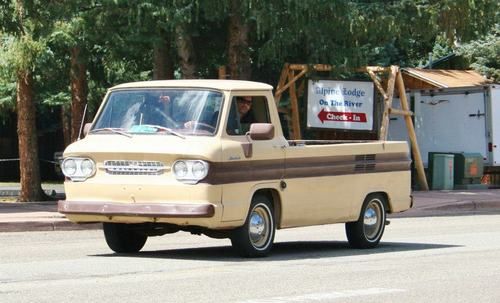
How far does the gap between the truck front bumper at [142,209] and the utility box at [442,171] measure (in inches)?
691

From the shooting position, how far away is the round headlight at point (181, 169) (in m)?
12.1

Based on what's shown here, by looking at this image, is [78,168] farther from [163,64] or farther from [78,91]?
[78,91]

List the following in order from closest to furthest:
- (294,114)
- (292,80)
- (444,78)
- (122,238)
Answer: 1. (122,238)
2. (292,80)
3. (294,114)
4. (444,78)

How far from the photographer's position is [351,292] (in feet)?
32.7

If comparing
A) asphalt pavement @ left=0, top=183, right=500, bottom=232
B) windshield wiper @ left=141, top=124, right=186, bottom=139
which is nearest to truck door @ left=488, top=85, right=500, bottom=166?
asphalt pavement @ left=0, top=183, right=500, bottom=232

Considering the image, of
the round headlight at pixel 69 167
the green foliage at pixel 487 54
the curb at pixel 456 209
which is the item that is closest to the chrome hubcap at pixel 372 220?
the round headlight at pixel 69 167

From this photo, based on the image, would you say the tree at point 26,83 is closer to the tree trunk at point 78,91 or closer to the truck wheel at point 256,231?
the tree trunk at point 78,91

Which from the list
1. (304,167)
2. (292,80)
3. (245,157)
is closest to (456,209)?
(292,80)

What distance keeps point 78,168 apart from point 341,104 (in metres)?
15.1

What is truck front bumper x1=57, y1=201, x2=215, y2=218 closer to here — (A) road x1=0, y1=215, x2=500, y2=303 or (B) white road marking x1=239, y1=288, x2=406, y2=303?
(A) road x1=0, y1=215, x2=500, y2=303

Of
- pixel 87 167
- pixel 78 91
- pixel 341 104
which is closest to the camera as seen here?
pixel 87 167

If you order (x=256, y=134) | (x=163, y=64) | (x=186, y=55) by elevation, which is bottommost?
(x=256, y=134)

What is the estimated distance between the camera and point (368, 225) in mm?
14641

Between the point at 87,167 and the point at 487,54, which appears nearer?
the point at 87,167
